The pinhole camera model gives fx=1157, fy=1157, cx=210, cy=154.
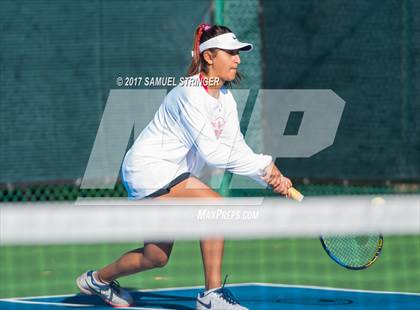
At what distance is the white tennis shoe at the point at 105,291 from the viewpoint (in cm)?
546

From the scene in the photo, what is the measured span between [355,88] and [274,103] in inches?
25.7

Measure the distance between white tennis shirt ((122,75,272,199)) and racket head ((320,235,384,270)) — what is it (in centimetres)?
57

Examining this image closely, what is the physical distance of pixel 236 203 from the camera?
7883 millimetres

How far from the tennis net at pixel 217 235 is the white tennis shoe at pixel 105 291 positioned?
204 millimetres

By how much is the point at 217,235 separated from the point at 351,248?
2.80ft

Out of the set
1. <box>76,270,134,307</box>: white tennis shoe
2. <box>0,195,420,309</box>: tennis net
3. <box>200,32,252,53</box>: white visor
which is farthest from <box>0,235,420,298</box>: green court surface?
<box>200,32,252,53</box>: white visor

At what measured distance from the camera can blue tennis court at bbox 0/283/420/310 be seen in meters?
5.48

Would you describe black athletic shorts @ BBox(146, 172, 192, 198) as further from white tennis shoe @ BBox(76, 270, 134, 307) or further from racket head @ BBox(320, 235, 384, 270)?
racket head @ BBox(320, 235, 384, 270)

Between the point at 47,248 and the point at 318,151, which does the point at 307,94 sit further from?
the point at 47,248

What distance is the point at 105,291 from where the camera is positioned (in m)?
5.46
